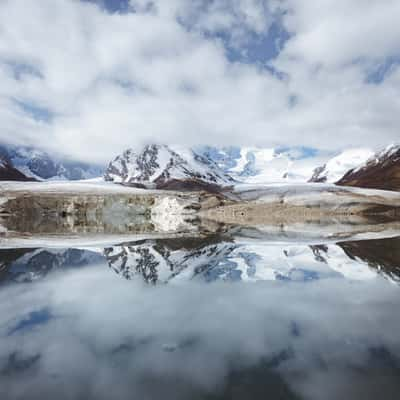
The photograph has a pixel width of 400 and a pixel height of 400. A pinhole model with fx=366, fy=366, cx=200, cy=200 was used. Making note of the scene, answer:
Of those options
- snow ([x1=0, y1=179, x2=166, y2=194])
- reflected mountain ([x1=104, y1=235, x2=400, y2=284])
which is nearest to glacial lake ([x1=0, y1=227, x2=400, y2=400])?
reflected mountain ([x1=104, y1=235, x2=400, y2=284])

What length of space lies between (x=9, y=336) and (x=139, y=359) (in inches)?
75.6

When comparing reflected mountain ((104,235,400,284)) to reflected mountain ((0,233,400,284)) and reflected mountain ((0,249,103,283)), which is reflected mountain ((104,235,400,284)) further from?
reflected mountain ((0,249,103,283))

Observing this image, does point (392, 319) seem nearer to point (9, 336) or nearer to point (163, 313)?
point (163, 313)

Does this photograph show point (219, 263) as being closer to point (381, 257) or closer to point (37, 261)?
point (381, 257)

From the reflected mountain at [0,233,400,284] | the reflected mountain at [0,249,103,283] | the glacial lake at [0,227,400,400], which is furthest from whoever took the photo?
the reflected mountain at [0,249,103,283]

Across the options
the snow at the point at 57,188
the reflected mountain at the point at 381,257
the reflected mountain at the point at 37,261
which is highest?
the snow at the point at 57,188

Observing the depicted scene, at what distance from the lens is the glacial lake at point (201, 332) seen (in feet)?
11.3

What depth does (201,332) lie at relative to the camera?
4.78 metres

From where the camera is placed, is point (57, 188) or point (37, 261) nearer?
point (37, 261)

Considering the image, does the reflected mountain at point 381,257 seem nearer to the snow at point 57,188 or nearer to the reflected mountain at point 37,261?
the reflected mountain at point 37,261

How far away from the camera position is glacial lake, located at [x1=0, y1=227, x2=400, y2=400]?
11.3ft

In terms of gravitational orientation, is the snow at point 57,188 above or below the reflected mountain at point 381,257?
above

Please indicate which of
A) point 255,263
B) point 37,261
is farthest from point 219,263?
point 37,261

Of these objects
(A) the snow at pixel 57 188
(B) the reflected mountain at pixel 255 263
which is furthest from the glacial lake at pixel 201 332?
(A) the snow at pixel 57 188
